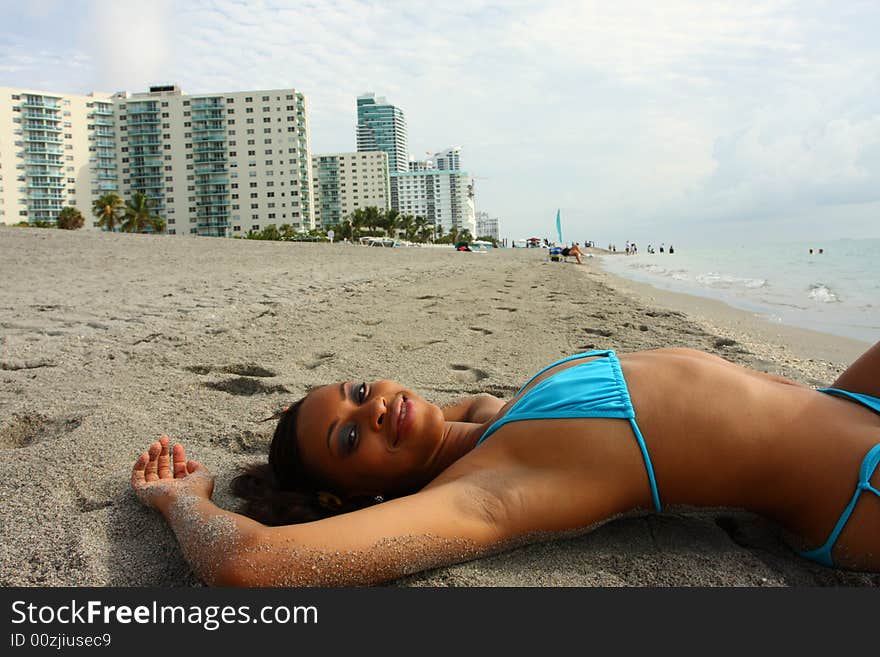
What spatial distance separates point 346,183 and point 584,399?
13251 centimetres

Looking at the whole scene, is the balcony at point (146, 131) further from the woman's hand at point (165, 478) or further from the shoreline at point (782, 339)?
the woman's hand at point (165, 478)

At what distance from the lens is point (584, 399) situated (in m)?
1.83

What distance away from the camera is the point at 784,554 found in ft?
6.10

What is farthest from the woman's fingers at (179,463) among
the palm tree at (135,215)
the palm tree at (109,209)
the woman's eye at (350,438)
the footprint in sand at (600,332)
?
the palm tree at (135,215)

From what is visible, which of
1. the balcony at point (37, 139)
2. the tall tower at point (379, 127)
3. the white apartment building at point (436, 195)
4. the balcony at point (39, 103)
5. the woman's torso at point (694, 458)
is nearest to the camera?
the woman's torso at point (694, 458)

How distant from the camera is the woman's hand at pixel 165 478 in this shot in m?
2.10

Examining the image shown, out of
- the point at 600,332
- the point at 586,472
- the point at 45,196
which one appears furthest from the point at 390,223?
the point at 586,472

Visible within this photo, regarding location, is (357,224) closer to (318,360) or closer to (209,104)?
(209,104)

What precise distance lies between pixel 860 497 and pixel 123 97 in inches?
4508

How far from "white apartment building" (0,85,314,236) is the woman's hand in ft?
301

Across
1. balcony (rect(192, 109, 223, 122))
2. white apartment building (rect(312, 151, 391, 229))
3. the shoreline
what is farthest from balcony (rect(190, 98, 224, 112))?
the shoreline

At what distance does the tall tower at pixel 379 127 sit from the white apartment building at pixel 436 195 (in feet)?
28.3

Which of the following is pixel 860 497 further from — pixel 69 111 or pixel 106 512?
pixel 69 111

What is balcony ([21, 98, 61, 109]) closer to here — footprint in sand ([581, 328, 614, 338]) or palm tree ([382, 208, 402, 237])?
palm tree ([382, 208, 402, 237])
